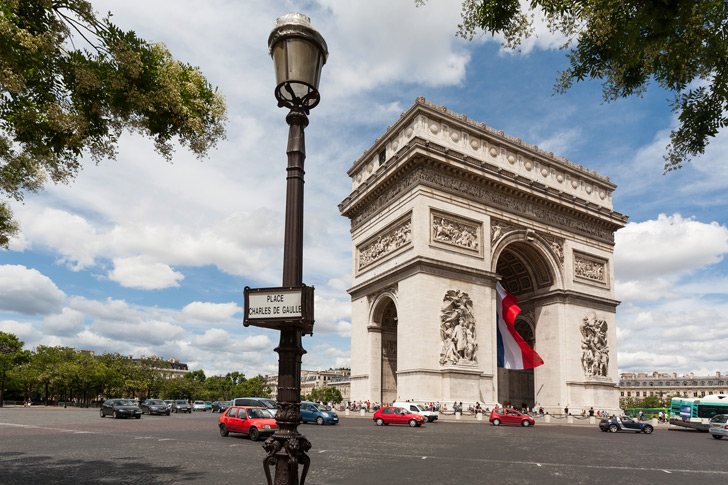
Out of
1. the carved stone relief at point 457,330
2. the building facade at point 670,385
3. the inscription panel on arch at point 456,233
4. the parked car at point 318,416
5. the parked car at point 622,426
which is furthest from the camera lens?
the building facade at point 670,385

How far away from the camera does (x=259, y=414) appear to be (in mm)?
20000

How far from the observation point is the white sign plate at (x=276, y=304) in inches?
174

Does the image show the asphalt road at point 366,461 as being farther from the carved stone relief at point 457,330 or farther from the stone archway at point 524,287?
the stone archway at point 524,287

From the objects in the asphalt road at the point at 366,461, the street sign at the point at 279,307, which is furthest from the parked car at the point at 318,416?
the street sign at the point at 279,307

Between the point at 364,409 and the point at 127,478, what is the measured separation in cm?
2655

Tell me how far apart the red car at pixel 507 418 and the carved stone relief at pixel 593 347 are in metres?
10.9

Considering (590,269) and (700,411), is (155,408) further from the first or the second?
(700,411)

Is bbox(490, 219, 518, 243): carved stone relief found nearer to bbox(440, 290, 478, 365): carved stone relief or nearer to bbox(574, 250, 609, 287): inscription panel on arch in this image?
bbox(440, 290, 478, 365): carved stone relief

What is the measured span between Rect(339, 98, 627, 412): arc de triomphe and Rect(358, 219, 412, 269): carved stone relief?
15cm

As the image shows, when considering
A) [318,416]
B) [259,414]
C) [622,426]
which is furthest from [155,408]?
[622,426]

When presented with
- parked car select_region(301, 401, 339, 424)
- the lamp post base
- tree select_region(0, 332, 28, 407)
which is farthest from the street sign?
tree select_region(0, 332, 28, 407)

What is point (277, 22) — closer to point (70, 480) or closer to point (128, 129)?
point (128, 129)

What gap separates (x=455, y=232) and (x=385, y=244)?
523 centimetres

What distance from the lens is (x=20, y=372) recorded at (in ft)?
228
